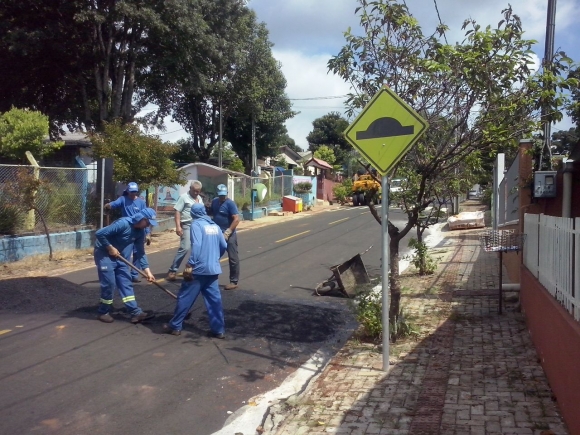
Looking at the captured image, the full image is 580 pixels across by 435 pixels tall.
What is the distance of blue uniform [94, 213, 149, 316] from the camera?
7914mm

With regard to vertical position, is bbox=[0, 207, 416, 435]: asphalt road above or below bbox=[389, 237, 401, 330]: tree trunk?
below

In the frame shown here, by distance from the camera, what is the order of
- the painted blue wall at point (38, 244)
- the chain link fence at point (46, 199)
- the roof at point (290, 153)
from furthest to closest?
1. the roof at point (290, 153)
2. the chain link fence at point (46, 199)
3. the painted blue wall at point (38, 244)

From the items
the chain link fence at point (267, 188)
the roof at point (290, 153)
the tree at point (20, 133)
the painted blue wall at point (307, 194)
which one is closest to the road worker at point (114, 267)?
the tree at point (20, 133)

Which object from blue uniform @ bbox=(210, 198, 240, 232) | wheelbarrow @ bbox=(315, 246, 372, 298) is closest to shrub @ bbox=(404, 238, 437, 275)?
wheelbarrow @ bbox=(315, 246, 372, 298)

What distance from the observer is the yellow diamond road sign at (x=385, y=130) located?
6191 millimetres

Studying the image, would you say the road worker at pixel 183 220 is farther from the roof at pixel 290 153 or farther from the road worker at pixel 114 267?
the roof at pixel 290 153

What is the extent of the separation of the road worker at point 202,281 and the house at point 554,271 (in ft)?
11.9

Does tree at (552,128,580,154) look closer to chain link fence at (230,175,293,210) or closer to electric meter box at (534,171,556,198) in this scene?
electric meter box at (534,171,556,198)

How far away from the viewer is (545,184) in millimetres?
8609

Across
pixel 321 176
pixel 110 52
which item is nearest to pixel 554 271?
pixel 110 52

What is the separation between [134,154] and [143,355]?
10.9 meters

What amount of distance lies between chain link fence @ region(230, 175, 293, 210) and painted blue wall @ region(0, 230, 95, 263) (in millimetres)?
12603

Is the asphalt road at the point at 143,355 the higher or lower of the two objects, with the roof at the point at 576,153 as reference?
lower

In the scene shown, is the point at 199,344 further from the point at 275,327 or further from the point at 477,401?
the point at 477,401
